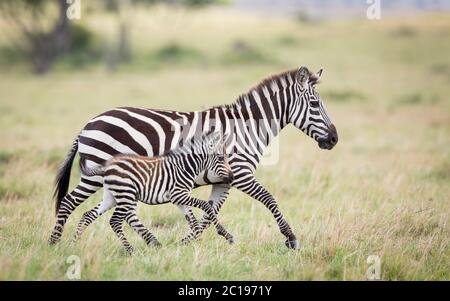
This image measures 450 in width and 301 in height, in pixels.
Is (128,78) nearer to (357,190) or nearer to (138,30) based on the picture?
(138,30)

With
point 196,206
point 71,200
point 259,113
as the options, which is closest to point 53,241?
point 71,200

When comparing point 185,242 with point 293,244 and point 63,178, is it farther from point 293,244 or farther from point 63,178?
point 63,178

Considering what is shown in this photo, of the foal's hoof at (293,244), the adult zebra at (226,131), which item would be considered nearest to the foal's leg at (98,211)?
the adult zebra at (226,131)

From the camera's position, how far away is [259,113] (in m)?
7.04

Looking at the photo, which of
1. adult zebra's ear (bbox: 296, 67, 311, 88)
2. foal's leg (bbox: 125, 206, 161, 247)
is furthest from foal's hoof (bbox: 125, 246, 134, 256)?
adult zebra's ear (bbox: 296, 67, 311, 88)

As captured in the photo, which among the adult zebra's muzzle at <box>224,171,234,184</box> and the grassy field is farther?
the adult zebra's muzzle at <box>224,171,234,184</box>

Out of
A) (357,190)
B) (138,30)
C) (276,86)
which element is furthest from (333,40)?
(276,86)

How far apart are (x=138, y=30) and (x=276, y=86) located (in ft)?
92.2

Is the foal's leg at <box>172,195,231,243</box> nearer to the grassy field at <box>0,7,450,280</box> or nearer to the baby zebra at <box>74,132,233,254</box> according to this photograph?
the baby zebra at <box>74,132,233,254</box>

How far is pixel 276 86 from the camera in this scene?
7.12m

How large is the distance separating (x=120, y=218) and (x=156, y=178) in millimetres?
505

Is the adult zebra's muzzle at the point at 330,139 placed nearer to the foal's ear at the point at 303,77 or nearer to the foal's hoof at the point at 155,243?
the foal's ear at the point at 303,77

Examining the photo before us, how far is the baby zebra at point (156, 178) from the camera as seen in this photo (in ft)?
19.9

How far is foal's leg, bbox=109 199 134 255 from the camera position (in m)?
6.15
